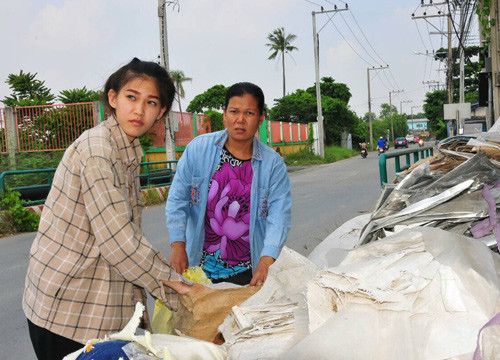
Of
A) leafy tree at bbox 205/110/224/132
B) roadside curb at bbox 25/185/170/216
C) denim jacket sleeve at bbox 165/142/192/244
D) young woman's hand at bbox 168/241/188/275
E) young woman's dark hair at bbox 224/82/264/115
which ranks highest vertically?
leafy tree at bbox 205/110/224/132

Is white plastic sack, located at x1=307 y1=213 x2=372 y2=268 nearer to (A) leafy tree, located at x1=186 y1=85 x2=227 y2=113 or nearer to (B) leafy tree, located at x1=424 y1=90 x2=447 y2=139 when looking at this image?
(A) leafy tree, located at x1=186 y1=85 x2=227 y2=113

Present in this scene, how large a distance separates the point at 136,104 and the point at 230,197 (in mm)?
953

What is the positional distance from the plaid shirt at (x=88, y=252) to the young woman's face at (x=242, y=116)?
98 centimetres

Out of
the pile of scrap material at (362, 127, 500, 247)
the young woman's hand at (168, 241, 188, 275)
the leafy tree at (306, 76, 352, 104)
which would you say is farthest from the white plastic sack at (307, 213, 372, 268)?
the leafy tree at (306, 76, 352, 104)

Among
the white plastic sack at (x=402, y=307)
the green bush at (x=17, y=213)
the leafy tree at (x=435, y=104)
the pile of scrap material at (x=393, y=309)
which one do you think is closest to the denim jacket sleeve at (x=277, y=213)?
the pile of scrap material at (x=393, y=309)

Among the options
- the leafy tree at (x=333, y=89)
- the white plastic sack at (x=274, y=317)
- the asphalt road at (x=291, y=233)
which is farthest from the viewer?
the leafy tree at (x=333, y=89)

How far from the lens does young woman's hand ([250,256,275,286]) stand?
7.05ft

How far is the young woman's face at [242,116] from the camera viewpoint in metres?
2.70

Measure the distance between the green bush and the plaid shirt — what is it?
8.26m

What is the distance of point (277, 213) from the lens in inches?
106

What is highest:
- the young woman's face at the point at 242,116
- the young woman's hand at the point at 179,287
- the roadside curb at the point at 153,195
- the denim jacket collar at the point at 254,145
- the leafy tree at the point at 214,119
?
the leafy tree at the point at 214,119

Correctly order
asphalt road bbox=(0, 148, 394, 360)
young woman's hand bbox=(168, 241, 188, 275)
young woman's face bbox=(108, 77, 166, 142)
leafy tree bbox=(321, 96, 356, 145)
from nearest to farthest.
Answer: young woman's face bbox=(108, 77, 166, 142) < young woman's hand bbox=(168, 241, 188, 275) < asphalt road bbox=(0, 148, 394, 360) < leafy tree bbox=(321, 96, 356, 145)

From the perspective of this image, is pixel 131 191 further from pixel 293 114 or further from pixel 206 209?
pixel 293 114

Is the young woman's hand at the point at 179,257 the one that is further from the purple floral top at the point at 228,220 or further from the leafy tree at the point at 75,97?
the leafy tree at the point at 75,97
